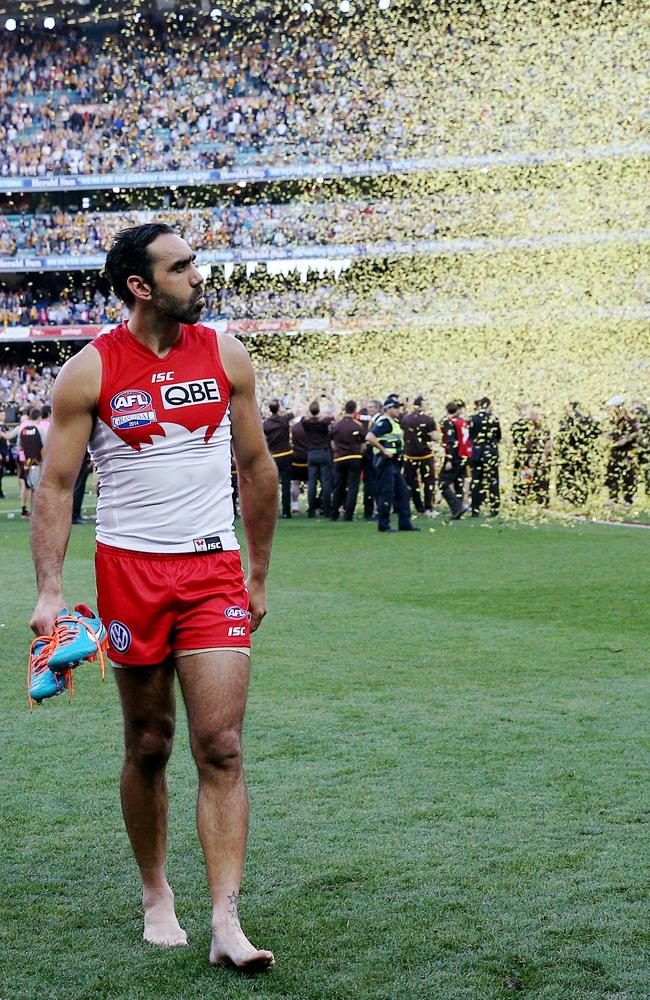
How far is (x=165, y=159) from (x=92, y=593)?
3300 cm

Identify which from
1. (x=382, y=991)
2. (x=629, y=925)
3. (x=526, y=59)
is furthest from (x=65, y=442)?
(x=526, y=59)

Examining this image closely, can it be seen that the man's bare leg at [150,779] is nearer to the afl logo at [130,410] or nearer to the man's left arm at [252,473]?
the man's left arm at [252,473]

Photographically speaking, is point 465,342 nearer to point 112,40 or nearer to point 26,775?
point 112,40

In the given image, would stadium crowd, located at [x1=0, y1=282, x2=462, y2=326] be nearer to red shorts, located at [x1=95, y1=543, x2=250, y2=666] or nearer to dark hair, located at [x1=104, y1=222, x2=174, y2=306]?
dark hair, located at [x1=104, y1=222, x2=174, y2=306]

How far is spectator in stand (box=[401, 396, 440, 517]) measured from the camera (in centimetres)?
1952

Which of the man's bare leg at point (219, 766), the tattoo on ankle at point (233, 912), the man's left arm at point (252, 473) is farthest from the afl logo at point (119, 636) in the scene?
the tattoo on ankle at point (233, 912)

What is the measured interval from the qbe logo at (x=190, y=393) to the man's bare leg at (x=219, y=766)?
689 millimetres

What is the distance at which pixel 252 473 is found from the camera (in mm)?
3801

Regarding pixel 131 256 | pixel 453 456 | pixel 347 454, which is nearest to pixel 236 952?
pixel 131 256

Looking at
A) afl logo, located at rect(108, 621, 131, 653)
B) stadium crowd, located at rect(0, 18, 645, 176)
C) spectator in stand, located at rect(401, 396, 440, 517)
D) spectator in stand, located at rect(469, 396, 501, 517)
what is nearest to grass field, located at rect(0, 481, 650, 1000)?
afl logo, located at rect(108, 621, 131, 653)

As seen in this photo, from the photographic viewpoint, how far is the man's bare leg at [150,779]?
3568mm

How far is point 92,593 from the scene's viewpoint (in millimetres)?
12188

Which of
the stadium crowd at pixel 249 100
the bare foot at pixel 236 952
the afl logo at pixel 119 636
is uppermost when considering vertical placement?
the stadium crowd at pixel 249 100

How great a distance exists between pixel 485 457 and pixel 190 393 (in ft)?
53.6
